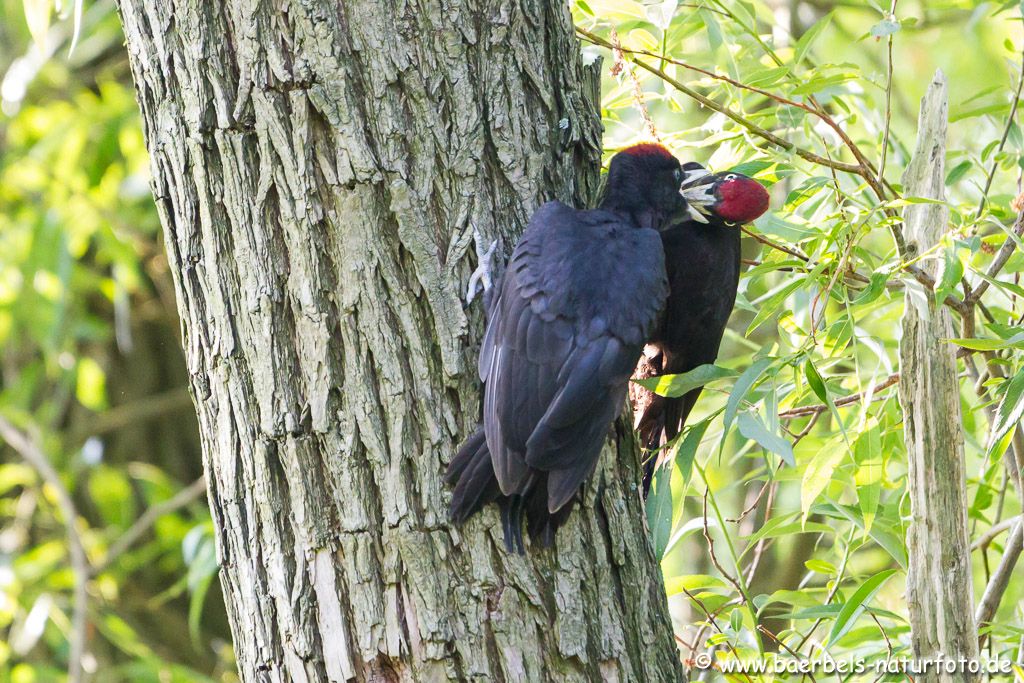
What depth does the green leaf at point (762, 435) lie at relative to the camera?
61.6 inches

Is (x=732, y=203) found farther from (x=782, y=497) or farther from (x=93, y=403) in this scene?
(x=93, y=403)

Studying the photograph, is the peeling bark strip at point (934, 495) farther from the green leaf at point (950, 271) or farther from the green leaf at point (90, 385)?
the green leaf at point (90, 385)

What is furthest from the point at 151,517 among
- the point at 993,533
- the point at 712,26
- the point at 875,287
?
the point at 875,287

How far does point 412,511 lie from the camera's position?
1.54 meters

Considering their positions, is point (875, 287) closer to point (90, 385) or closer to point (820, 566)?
point (820, 566)

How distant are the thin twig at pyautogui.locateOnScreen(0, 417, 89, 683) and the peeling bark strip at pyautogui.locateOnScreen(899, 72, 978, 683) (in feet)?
10.6

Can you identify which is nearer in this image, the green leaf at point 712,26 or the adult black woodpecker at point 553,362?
the adult black woodpecker at point 553,362

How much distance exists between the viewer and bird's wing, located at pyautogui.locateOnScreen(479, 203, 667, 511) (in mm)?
1569

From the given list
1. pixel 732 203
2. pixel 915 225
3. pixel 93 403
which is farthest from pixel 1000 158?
pixel 93 403

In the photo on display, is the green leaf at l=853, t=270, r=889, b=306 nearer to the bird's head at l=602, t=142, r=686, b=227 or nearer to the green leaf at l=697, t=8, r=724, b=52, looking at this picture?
the bird's head at l=602, t=142, r=686, b=227

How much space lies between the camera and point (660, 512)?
70.0 inches

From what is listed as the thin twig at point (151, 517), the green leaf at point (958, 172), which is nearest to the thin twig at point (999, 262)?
the green leaf at point (958, 172)

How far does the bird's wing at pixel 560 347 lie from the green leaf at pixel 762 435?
214 mm

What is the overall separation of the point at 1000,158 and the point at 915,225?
0.37m
